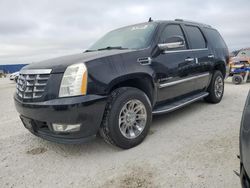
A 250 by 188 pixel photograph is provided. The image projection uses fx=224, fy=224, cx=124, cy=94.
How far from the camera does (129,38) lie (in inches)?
158

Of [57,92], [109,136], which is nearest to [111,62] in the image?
[57,92]

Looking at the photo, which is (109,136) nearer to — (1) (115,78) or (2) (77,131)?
(2) (77,131)

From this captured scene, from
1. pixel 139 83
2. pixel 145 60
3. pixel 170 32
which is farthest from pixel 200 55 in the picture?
pixel 139 83

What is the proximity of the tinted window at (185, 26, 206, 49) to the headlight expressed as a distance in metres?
2.70

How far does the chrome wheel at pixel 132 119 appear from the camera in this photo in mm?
3162

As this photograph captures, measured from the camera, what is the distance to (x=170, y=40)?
377cm

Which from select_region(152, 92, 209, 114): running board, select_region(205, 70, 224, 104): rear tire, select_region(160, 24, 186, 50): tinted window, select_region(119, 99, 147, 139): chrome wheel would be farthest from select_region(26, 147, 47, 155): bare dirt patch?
select_region(205, 70, 224, 104): rear tire

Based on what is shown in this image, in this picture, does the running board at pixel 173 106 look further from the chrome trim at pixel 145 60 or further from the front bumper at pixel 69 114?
the front bumper at pixel 69 114

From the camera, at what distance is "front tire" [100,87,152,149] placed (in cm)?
297

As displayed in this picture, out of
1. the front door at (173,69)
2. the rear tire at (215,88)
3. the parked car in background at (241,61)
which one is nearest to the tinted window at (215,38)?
the rear tire at (215,88)

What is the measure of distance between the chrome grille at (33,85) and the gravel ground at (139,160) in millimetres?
903

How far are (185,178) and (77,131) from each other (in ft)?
4.52

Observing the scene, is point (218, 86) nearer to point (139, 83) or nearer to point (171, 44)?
point (171, 44)

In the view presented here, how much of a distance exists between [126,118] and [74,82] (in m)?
0.94
